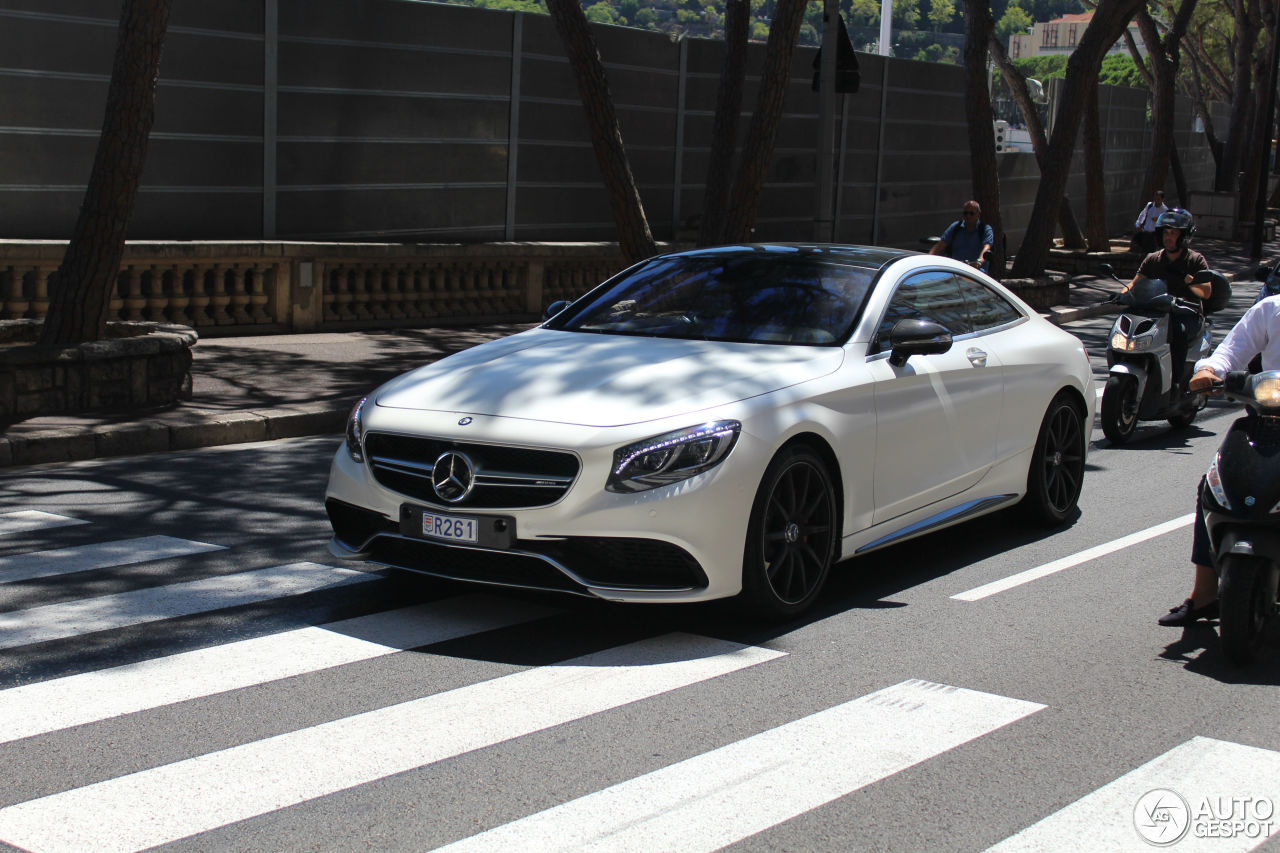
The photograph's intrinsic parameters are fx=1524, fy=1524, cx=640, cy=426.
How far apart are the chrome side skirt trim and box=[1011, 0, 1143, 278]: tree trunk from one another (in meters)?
15.7

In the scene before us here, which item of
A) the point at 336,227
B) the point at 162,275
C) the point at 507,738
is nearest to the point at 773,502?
the point at 507,738

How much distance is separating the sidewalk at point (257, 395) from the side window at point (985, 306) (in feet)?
17.1

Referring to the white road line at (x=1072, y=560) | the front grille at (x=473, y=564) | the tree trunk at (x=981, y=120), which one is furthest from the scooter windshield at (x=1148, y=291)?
the tree trunk at (x=981, y=120)

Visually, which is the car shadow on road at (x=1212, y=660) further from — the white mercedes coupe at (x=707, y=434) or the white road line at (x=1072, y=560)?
the white mercedes coupe at (x=707, y=434)

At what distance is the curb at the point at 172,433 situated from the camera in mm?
9875

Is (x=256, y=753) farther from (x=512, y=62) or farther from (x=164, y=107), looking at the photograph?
(x=512, y=62)

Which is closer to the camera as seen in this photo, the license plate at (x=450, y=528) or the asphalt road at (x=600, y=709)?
the asphalt road at (x=600, y=709)

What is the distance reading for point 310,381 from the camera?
12.9 metres

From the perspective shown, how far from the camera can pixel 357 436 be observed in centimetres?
658

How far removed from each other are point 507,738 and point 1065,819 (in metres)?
1.76

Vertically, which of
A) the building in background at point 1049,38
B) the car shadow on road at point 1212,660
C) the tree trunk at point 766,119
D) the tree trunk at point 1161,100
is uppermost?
the building in background at point 1049,38

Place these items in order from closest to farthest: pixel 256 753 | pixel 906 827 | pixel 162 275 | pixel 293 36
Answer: pixel 906 827, pixel 256 753, pixel 162 275, pixel 293 36

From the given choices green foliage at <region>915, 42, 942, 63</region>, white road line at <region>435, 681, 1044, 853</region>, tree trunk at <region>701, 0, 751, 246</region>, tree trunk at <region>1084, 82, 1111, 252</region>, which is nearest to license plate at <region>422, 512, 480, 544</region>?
white road line at <region>435, 681, 1044, 853</region>

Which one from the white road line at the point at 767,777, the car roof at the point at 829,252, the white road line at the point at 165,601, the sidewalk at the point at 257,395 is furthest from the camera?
the sidewalk at the point at 257,395
